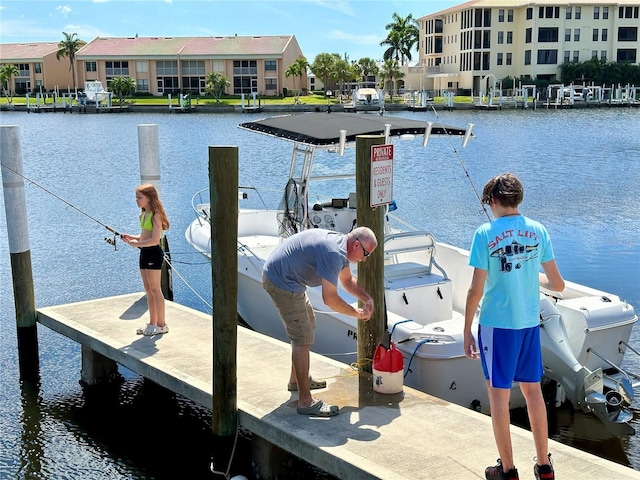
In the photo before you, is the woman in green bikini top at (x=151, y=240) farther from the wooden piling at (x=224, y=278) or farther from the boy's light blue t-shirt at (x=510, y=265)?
the boy's light blue t-shirt at (x=510, y=265)

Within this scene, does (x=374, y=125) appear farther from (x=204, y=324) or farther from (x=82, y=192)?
(x=82, y=192)

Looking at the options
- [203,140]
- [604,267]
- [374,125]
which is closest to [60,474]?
[374,125]

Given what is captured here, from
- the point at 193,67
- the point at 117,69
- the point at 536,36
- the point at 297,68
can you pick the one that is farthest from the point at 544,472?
the point at 117,69

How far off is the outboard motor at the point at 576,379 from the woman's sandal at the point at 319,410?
253 centimetres

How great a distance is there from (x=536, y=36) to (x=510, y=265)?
9190 centimetres

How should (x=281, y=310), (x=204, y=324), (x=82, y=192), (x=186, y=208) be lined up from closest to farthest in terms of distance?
(x=281, y=310) < (x=204, y=324) < (x=186, y=208) < (x=82, y=192)

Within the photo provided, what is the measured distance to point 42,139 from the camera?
1999 inches

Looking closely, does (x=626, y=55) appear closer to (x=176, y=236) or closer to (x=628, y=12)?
(x=628, y=12)

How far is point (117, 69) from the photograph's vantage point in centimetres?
9881

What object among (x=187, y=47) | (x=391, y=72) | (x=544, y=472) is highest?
(x=187, y=47)

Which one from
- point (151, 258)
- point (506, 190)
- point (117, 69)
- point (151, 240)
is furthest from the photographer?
point (117, 69)

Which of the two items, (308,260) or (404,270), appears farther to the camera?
(404,270)

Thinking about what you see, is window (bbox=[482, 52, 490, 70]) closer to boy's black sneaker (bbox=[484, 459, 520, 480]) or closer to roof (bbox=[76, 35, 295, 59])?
roof (bbox=[76, 35, 295, 59])

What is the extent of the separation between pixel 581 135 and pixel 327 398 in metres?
46.9
